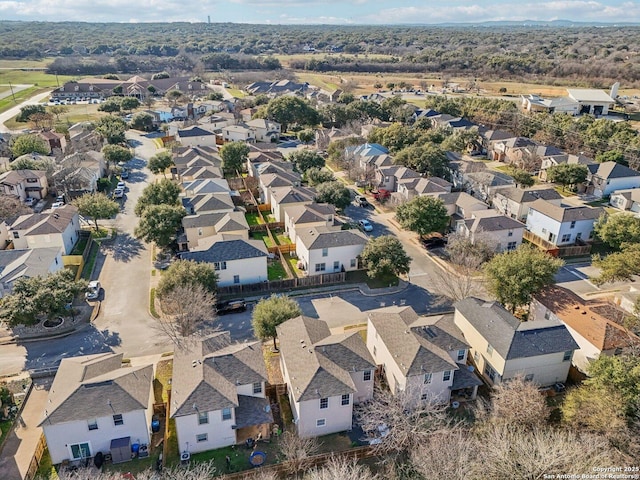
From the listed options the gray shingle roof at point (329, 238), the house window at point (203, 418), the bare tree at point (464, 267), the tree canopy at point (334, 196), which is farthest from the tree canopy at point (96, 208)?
the bare tree at point (464, 267)

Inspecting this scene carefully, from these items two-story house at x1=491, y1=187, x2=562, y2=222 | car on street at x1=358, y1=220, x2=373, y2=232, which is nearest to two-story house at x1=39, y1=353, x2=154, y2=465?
car on street at x1=358, y1=220, x2=373, y2=232

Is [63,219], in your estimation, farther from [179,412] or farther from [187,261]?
[179,412]

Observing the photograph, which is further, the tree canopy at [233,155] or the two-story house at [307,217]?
the tree canopy at [233,155]

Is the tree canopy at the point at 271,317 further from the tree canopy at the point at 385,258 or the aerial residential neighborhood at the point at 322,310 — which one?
the tree canopy at the point at 385,258

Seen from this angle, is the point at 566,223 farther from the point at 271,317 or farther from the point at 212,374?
the point at 212,374

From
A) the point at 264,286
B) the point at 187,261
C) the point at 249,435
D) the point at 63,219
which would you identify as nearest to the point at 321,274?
the point at 264,286

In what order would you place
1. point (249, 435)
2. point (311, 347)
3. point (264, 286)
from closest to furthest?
point (249, 435) → point (311, 347) → point (264, 286)
